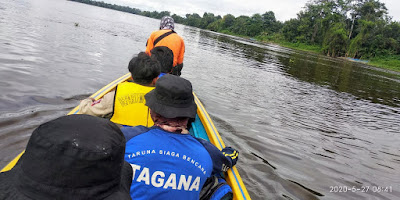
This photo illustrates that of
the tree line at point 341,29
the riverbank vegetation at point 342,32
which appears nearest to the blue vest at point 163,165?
the riverbank vegetation at point 342,32

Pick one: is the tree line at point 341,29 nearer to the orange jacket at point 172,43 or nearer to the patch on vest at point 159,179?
the orange jacket at point 172,43

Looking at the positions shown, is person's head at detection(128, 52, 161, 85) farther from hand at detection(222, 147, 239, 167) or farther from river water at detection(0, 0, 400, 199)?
river water at detection(0, 0, 400, 199)

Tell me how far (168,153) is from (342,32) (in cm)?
4584

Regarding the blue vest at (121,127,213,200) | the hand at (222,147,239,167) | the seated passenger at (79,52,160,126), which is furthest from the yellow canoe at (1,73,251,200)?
the blue vest at (121,127,213,200)

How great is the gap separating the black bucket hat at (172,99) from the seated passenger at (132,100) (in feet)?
3.07

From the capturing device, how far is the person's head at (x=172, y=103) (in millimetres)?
1621

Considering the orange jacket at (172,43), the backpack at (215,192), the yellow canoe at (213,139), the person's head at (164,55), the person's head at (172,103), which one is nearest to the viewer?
the person's head at (172,103)

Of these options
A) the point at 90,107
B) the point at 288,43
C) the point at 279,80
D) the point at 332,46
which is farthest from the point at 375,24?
the point at 90,107

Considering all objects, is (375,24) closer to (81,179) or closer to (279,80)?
(279,80)

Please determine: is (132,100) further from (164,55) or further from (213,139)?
(164,55)

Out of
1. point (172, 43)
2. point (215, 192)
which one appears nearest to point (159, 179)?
point (215, 192)

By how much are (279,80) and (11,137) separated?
421 inches

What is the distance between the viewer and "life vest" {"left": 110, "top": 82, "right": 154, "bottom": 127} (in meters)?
→ 2.54

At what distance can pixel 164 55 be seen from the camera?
14.5 feet
